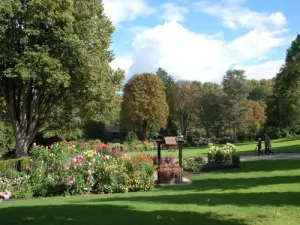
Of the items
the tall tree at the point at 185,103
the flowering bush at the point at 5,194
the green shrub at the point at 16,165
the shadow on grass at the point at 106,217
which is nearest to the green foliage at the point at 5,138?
the green shrub at the point at 16,165

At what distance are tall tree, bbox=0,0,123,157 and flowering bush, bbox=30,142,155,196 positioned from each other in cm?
751

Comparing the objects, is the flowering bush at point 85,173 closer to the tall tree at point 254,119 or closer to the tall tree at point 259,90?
the tall tree at point 254,119

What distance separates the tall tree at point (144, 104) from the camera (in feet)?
232

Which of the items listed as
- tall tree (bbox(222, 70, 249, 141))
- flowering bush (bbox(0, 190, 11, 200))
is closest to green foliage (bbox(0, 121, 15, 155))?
flowering bush (bbox(0, 190, 11, 200))

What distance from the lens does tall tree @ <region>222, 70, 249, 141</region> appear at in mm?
76062

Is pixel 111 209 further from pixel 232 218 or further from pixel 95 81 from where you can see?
pixel 95 81

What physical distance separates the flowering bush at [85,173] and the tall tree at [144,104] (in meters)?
52.9

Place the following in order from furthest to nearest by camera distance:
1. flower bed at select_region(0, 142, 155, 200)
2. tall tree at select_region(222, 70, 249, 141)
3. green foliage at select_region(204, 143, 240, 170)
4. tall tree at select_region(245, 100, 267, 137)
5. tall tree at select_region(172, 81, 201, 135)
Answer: tall tree at select_region(172, 81, 201, 135) < tall tree at select_region(245, 100, 267, 137) < tall tree at select_region(222, 70, 249, 141) < green foliage at select_region(204, 143, 240, 170) < flower bed at select_region(0, 142, 155, 200)

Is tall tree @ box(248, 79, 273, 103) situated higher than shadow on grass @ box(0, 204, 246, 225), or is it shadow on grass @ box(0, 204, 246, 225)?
tall tree @ box(248, 79, 273, 103)

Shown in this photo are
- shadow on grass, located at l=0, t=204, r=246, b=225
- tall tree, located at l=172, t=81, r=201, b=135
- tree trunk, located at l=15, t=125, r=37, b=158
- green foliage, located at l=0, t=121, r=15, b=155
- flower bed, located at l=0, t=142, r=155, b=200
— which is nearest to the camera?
shadow on grass, located at l=0, t=204, r=246, b=225

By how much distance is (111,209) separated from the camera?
9.41 meters

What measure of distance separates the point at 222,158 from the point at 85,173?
485 inches

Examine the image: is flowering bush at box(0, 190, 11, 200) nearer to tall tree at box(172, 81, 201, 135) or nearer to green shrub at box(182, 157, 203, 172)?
green shrub at box(182, 157, 203, 172)

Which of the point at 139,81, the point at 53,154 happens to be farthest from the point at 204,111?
the point at 53,154
